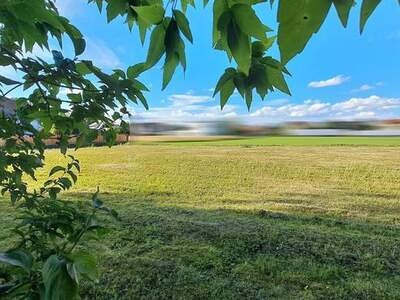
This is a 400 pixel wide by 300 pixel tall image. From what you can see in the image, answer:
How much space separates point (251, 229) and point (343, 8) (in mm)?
3109

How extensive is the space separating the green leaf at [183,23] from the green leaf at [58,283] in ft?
1.28

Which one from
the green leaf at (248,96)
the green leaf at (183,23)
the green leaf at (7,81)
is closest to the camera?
the green leaf at (183,23)

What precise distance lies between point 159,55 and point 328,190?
519 cm

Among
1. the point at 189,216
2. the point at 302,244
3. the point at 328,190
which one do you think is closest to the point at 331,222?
the point at 302,244

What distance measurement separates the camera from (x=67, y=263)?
631mm

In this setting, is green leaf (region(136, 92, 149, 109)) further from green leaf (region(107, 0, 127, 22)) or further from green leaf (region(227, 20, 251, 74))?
green leaf (region(227, 20, 251, 74))

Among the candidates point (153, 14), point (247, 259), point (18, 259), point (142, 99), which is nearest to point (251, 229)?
point (247, 259)

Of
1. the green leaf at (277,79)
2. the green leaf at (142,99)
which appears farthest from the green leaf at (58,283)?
the green leaf at (142,99)

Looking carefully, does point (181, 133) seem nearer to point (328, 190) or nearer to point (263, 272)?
point (263, 272)

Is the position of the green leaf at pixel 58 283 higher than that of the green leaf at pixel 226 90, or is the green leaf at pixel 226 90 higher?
the green leaf at pixel 226 90

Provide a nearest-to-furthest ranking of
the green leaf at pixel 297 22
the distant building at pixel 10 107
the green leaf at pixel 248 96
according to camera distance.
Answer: the green leaf at pixel 297 22, the green leaf at pixel 248 96, the distant building at pixel 10 107

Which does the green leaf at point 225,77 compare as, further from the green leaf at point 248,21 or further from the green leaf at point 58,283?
the green leaf at point 58,283

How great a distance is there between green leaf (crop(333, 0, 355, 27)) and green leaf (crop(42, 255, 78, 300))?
51 cm

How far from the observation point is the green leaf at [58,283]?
23.4 inches
